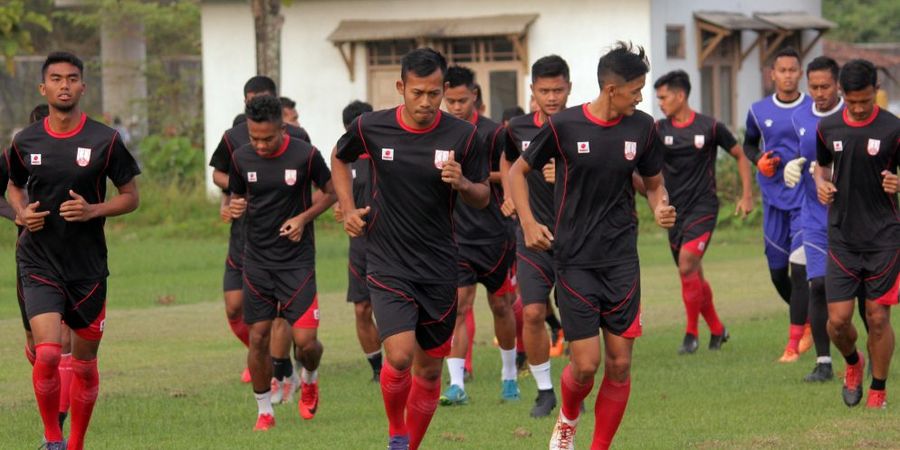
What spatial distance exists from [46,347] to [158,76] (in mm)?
32993

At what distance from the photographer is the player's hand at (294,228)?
34.5 feet

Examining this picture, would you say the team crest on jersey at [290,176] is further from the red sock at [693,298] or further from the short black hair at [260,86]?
the red sock at [693,298]

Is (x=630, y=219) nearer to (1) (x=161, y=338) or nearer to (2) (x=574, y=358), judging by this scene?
(2) (x=574, y=358)

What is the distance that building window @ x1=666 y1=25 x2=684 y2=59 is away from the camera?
3039cm

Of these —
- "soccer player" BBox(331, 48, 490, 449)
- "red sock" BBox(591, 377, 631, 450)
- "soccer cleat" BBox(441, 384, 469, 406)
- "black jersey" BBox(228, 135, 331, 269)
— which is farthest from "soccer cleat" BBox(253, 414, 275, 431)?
"red sock" BBox(591, 377, 631, 450)

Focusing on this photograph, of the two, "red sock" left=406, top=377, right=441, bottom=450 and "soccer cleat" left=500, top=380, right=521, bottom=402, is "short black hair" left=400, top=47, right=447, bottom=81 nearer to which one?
"red sock" left=406, top=377, right=441, bottom=450

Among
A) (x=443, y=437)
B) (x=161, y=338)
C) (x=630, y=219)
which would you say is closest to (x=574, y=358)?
(x=630, y=219)

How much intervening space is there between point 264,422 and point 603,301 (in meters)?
2.89

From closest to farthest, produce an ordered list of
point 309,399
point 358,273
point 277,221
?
1. point 277,221
2. point 309,399
3. point 358,273

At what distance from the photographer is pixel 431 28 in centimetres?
3142

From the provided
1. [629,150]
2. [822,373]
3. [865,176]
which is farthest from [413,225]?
[822,373]

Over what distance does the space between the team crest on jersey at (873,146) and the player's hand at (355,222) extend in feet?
11.9

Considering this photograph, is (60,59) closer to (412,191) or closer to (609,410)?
(412,191)

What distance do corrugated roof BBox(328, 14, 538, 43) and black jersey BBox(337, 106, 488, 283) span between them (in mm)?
21631
